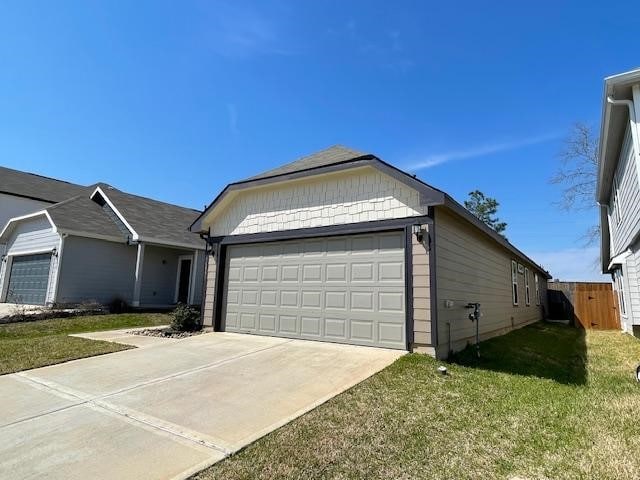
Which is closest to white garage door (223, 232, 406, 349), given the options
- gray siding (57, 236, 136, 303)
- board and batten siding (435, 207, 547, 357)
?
board and batten siding (435, 207, 547, 357)

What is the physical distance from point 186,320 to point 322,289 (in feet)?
13.6

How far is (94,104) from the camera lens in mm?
12055

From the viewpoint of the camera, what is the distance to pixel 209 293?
381 inches

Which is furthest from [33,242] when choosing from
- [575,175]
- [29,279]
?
[575,175]

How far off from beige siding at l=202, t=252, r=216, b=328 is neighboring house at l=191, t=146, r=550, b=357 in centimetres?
4

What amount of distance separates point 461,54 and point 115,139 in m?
13.2

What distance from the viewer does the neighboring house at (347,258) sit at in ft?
22.1

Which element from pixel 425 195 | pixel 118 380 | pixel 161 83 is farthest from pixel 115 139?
pixel 425 195

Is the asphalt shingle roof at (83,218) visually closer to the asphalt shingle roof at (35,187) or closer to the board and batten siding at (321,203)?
the board and batten siding at (321,203)

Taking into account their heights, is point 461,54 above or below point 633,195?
above

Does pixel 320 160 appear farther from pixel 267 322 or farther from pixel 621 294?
pixel 621 294

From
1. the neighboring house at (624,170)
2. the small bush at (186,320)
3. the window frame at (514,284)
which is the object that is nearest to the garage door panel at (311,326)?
the small bush at (186,320)

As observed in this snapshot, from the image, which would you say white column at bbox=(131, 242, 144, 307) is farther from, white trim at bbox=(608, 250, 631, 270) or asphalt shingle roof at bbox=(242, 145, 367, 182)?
white trim at bbox=(608, 250, 631, 270)

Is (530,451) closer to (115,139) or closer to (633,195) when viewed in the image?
(633,195)
